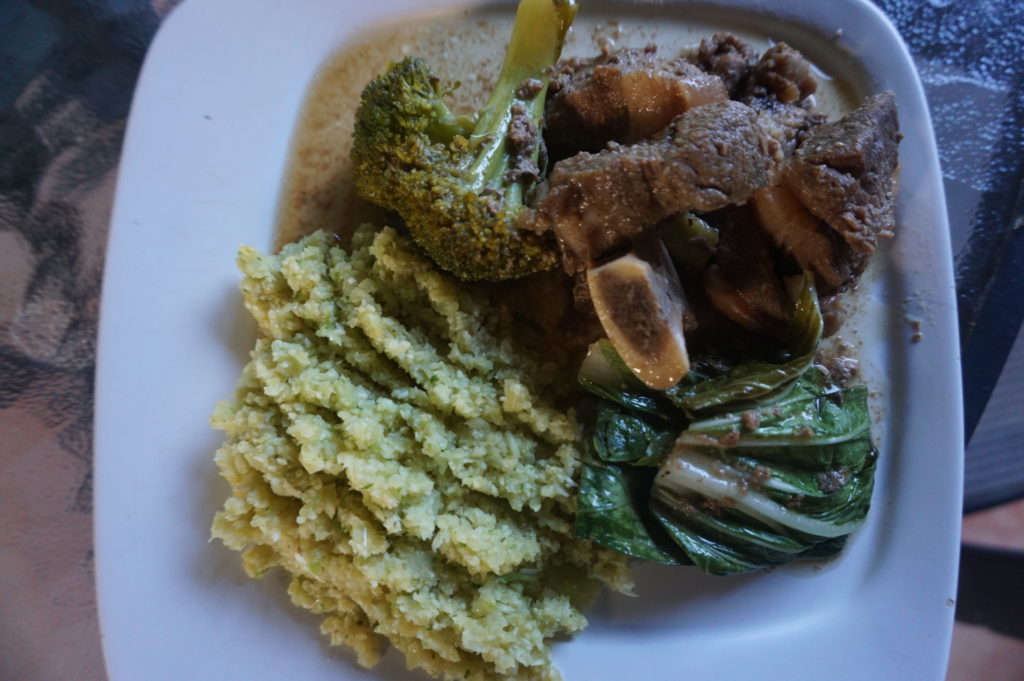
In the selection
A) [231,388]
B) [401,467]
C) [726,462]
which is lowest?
[726,462]

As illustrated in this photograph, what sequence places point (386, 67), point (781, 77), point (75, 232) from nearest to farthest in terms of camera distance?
point (781, 77) < point (386, 67) < point (75, 232)

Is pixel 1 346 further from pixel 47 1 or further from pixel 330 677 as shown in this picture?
pixel 330 677

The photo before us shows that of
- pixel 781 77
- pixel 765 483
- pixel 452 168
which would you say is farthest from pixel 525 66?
pixel 765 483

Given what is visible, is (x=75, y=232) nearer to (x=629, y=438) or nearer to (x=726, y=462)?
(x=629, y=438)

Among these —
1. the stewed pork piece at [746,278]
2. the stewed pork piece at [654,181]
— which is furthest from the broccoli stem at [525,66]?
the stewed pork piece at [746,278]

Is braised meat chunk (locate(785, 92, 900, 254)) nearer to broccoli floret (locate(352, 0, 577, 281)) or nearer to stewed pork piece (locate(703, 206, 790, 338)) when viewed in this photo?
stewed pork piece (locate(703, 206, 790, 338))
